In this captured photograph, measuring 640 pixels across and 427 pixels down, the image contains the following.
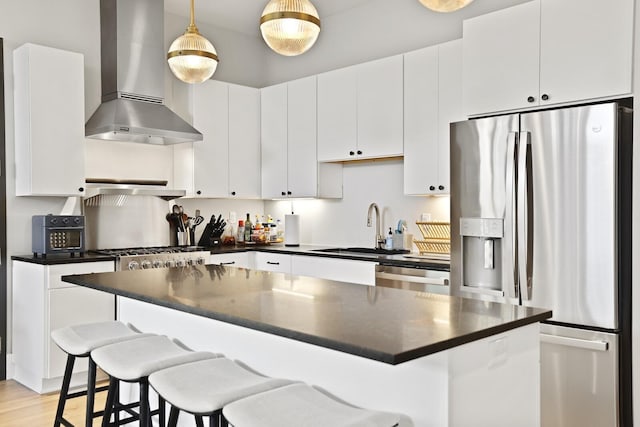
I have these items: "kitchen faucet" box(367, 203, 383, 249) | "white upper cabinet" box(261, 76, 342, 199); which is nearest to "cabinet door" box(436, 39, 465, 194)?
"kitchen faucet" box(367, 203, 383, 249)

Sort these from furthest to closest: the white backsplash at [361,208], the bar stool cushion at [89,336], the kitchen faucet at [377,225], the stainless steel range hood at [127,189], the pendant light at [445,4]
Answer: the kitchen faucet at [377,225], the white backsplash at [361,208], the stainless steel range hood at [127,189], the bar stool cushion at [89,336], the pendant light at [445,4]

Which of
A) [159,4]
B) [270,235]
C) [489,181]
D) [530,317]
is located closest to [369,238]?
[270,235]

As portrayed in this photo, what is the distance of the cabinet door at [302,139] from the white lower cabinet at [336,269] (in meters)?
0.67

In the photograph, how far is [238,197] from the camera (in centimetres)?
524

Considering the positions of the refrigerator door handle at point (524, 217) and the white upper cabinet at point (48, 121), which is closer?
the refrigerator door handle at point (524, 217)

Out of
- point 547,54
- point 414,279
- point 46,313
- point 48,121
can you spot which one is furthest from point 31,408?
point 547,54

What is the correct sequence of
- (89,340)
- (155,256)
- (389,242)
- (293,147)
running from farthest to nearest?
(293,147) < (389,242) < (155,256) < (89,340)

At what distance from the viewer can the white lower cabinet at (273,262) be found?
4746 millimetres

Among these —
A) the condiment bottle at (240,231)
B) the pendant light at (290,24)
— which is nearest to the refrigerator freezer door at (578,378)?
the pendant light at (290,24)

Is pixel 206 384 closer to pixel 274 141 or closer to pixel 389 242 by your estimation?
pixel 389 242

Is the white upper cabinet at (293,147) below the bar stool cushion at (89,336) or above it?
Result: above

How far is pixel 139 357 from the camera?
2191mm

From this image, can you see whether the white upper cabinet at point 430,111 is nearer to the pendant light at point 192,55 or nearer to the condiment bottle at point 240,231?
the pendant light at point 192,55

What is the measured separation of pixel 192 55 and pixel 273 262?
7.24ft
